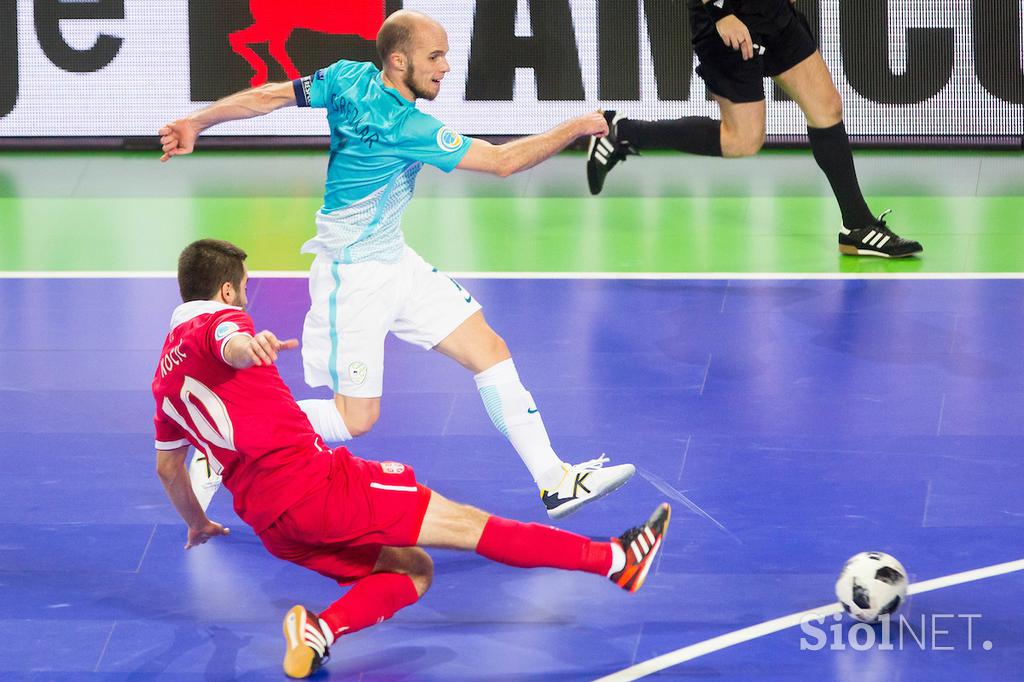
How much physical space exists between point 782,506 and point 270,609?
188 cm

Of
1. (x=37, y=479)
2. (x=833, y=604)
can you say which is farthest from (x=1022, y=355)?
(x=37, y=479)

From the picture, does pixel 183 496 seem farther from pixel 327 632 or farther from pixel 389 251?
pixel 389 251

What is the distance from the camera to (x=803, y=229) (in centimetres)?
955

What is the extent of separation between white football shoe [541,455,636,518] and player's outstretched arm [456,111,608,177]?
108 cm

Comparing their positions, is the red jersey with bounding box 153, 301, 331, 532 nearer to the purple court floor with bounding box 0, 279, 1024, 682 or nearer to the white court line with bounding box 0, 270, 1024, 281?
the purple court floor with bounding box 0, 279, 1024, 682

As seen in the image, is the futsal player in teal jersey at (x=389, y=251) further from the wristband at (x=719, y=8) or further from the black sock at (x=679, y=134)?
the black sock at (x=679, y=134)

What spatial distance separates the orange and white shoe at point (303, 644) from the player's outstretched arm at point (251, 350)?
0.75 metres

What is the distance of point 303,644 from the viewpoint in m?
4.60

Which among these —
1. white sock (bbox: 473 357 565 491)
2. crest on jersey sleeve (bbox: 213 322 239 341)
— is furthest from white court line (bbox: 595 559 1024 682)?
crest on jersey sleeve (bbox: 213 322 239 341)

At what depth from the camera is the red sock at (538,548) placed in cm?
481

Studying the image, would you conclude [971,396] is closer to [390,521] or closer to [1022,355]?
[1022,355]

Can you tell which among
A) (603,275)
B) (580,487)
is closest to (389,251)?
(580,487)

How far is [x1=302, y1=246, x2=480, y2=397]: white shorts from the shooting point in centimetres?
Result: 565

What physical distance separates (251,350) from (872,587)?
6.47ft
